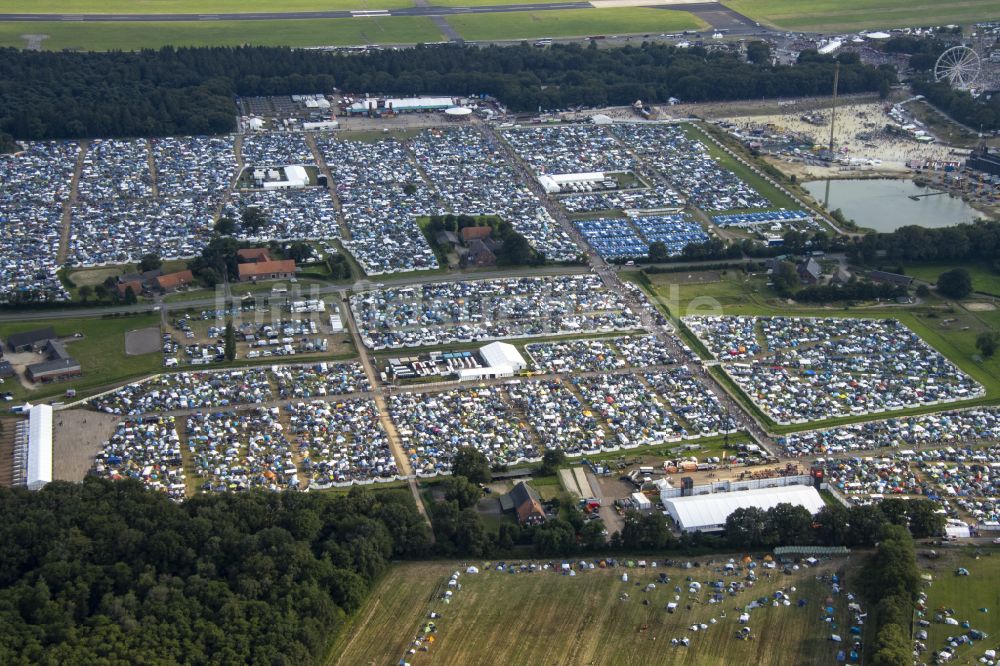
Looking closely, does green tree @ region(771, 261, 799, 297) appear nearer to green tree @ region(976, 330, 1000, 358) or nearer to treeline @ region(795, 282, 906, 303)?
treeline @ region(795, 282, 906, 303)

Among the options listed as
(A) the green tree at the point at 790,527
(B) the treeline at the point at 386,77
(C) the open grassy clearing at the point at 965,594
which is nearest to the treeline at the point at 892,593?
(C) the open grassy clearing at the point at 965,594

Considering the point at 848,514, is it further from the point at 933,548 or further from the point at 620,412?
the point at 620,412

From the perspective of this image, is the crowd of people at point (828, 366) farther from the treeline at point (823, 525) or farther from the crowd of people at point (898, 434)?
the treeline at point (823, 525)

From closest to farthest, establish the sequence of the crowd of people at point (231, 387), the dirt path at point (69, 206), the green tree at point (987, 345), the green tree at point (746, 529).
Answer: the green tree at point (746, 529) → the crowd of people at point (231, 387) → the green tree at point (987, 345) → the dirt path at point (69, 206)

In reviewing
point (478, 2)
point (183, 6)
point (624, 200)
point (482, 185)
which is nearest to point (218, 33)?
point (183, 6)

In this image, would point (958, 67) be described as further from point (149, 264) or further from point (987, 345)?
point (149, 264)

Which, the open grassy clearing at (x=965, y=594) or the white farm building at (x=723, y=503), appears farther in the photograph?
the white farm building at (x=723, y=503)

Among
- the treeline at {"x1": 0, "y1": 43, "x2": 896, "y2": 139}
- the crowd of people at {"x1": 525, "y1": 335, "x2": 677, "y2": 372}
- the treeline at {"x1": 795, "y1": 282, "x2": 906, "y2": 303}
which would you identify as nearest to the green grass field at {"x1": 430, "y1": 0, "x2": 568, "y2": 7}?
the treeline at {"x1": 0, "y1": 43, "x2": 896, "y2": 139}

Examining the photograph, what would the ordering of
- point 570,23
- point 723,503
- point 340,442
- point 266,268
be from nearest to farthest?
1. point 723,503
2. point 340,442
3. point 266,268
4. point 570,23
